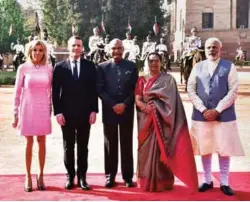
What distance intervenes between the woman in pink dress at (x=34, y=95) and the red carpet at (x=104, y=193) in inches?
8.5

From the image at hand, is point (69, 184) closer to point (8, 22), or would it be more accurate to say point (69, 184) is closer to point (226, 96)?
point (226, 96)

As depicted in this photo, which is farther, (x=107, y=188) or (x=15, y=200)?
(x=107, y=188)

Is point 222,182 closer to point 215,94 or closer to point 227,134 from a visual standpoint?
point 227,134

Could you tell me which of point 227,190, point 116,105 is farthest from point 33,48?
point 227,190

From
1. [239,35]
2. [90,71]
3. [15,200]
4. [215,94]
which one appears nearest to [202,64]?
[215,94]

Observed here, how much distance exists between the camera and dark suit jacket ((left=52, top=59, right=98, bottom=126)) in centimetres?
662

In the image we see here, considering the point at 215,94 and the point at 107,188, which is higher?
the point at 215,94

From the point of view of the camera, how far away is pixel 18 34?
6281 centimetres

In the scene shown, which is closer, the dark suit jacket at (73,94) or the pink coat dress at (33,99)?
the pink coat dress at (33,99)

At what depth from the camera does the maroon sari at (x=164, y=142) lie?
21.1 feet

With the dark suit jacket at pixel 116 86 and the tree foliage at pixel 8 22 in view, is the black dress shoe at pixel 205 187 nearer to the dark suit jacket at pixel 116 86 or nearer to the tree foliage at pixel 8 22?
the dark suit jacket at pixel 116 86

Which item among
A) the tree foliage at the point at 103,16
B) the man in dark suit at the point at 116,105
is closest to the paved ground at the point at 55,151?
the man in dark suit at the point at 116,105

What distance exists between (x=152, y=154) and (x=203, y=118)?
2.44 feet

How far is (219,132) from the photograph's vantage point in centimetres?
644
